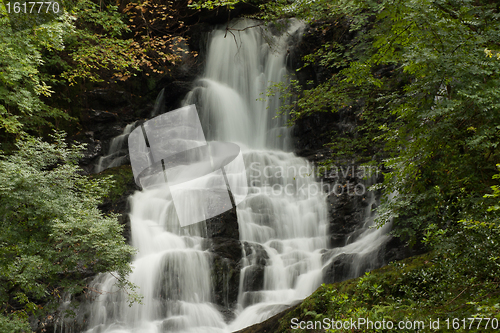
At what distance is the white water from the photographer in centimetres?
785

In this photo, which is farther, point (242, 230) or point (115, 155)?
point (115, 155)

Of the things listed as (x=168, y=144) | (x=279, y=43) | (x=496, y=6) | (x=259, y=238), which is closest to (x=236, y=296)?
(x=259, y=238)

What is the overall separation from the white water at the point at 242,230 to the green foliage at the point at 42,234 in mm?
2031

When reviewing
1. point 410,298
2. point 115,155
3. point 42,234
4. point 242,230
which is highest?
point 115,155

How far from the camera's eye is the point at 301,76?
15312 millimetres

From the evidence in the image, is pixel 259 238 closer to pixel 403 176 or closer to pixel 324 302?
pixel 324 302

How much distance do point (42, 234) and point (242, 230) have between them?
19.5ft

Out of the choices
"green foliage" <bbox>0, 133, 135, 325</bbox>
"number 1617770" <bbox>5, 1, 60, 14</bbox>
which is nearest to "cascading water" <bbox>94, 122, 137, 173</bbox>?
"number 1617770" <bbox>5, 1, 60, 14</bbox>

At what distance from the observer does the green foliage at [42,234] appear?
5.17 meters

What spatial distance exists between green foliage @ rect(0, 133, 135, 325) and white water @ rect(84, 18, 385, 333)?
2031 mm

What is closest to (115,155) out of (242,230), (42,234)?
(242,230)

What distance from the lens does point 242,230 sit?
10500 mm

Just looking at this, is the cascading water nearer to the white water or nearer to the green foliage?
the white water

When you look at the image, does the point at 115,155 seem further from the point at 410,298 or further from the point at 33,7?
the point at 410,298
